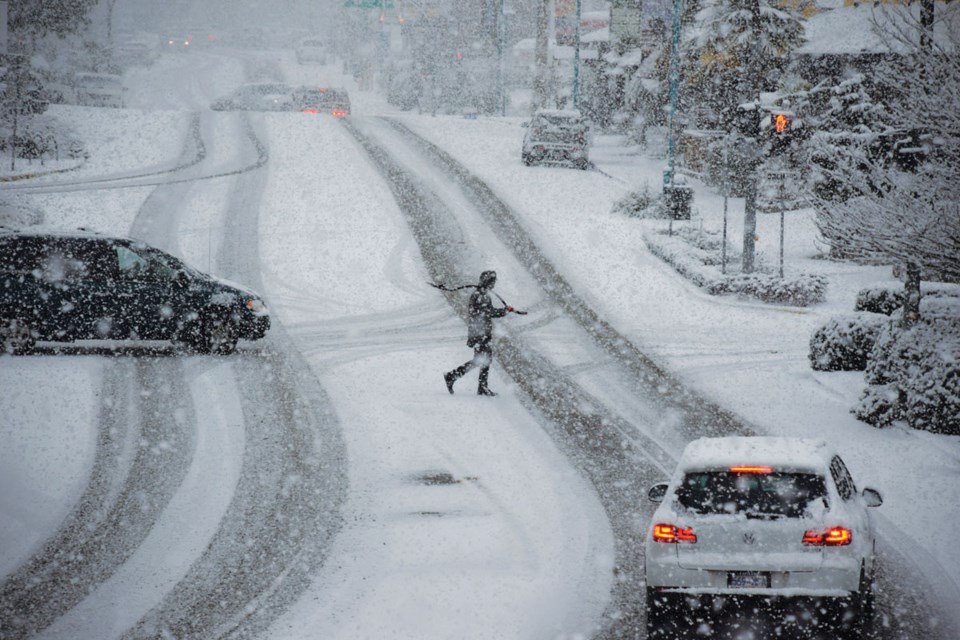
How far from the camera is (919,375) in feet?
48.2

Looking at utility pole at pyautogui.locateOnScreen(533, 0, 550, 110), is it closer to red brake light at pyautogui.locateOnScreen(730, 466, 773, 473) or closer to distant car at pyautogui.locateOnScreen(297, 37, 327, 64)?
distant car at pyautogui.locateOnScreen(297, 37, 327, 64)

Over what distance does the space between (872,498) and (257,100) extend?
52324 millimetres

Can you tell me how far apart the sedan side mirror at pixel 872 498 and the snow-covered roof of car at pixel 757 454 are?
457 mm

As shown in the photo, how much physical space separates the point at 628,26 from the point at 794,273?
716 inches

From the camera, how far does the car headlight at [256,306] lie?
61.9 feet

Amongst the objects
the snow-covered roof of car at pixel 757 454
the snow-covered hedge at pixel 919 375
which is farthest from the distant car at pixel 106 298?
the snow-covered roof of car at pixel 757 454

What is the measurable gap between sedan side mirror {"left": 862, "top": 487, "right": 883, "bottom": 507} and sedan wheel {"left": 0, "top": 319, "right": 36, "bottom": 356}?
44.0 feet

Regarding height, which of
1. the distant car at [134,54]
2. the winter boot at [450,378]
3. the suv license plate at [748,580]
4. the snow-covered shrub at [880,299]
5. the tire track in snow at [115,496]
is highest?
the distant car at [134,54]

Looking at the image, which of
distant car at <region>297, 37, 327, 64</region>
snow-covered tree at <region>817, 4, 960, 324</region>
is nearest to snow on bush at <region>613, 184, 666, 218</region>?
snow-covered tree at <region>817, 4, 960, 324</region>

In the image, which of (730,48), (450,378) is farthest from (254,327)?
(730,48)

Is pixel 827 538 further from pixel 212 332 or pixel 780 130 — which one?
pixel 780 130

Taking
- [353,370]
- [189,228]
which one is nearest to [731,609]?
[353,370]

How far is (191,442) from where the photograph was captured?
13961 mm

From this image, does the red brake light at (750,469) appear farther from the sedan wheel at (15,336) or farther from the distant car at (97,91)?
the distant car at (97,91)
